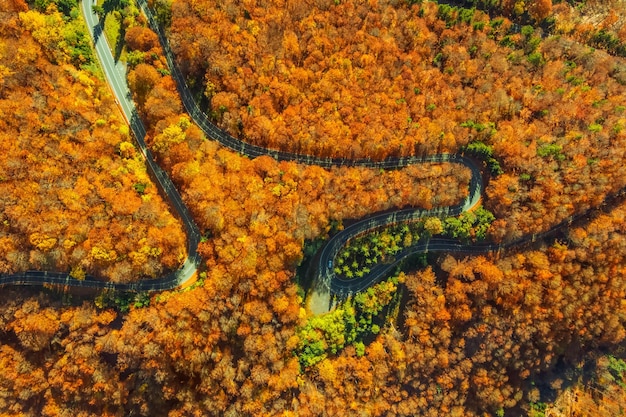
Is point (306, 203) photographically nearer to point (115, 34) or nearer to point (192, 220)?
point (192, 220)

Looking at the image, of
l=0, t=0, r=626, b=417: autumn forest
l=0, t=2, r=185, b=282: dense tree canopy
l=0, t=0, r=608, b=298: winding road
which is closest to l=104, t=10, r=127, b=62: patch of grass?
l=0, t=0, r=626, b=417: autumn forest

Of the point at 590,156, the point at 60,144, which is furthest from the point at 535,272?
the point at 60,144

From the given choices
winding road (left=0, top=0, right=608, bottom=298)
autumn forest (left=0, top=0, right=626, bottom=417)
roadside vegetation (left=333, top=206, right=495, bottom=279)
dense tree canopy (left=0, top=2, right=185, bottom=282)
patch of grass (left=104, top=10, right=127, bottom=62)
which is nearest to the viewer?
dense tree canopy (left=0, top=2, right=185, bottom=282)

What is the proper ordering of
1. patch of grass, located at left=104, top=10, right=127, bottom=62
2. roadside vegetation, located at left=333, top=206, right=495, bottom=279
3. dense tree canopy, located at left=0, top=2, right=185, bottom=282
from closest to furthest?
1. dense tree canopy, located at left=0, top=2, right=185, bottom=282
2. patch of grass, located at left=104, top=10, right=127, bottom=62
3. roadside vegetation, located at left=333, top=206, right=495, bottom=279

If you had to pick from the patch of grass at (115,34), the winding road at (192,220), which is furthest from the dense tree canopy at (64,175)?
the patch of grass at (115,34)

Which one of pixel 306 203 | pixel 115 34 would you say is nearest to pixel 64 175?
pixel 115 34

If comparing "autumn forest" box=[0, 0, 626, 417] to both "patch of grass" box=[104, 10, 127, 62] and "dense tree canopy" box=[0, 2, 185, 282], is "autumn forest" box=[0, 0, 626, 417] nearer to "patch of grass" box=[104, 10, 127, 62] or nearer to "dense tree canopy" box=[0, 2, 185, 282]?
"dense tree canopy" box=[0, 2, 185, 282]
